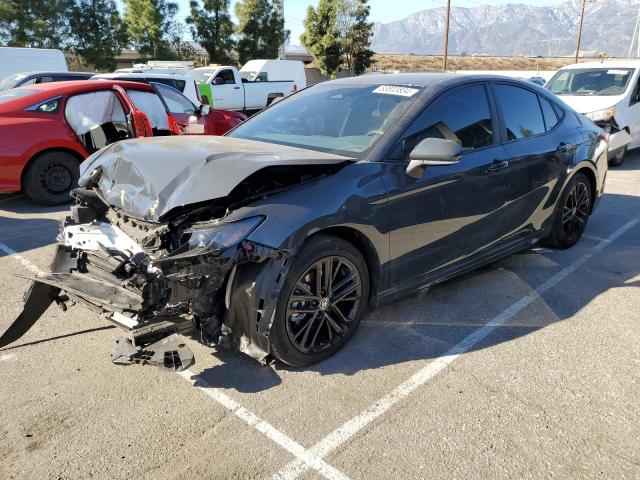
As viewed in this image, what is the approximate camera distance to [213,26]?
109 ft

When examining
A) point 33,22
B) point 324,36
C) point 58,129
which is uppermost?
point 33,22

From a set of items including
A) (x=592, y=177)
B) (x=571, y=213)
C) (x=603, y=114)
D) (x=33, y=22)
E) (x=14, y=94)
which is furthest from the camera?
(x=33, y=22)

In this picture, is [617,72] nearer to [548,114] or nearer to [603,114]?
[603,114]

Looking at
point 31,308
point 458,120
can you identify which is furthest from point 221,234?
point 458,120

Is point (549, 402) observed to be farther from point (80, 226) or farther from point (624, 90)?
point (624, 90)

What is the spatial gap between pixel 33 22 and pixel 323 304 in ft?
99.1

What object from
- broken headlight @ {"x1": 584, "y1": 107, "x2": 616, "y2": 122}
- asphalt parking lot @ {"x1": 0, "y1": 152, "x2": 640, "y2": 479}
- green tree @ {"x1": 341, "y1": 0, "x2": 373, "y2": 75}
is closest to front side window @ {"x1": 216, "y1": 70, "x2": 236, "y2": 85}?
broken headlight @ {"x1": 584, "y1": 107, "x2": 616, "y2": 122}

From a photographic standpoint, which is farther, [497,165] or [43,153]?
[43,153]

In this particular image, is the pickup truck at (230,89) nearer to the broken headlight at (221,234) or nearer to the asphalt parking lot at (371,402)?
the asphalt parking lot at (371,402)

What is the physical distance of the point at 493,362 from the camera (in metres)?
3.33

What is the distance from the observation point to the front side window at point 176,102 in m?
10.0

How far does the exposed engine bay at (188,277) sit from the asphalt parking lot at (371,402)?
303 mm

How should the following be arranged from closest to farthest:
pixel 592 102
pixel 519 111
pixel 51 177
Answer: pixel 519 111 < pixel 51 177 < pixel 592 102

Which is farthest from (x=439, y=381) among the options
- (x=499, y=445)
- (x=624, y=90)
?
(x=624, y=90)
